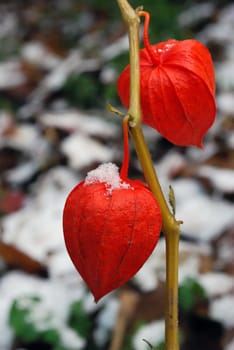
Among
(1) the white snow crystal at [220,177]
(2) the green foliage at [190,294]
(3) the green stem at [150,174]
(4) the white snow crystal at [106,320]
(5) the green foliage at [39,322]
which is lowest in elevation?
(1) the white snow crystal at [220,177]

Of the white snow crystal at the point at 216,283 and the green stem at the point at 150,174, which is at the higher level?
the green stem at the point at 150,174

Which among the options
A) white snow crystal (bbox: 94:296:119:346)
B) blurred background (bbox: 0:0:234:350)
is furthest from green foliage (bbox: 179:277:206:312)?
white snow crystal (bbox: 94:296:119:346)

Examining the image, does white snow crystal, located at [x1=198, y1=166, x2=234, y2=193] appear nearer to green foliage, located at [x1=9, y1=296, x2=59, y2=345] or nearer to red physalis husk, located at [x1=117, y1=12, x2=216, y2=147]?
green foliage, located at [x1=9, y1=296, x2=59, y2=345]

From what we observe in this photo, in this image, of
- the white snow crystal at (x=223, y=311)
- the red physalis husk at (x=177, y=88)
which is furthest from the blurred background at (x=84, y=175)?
the red physalis husk at (x=177, y=88)

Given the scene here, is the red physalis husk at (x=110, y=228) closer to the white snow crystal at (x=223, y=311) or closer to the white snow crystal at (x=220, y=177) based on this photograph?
the white snow crystal at (x=223, y=311)

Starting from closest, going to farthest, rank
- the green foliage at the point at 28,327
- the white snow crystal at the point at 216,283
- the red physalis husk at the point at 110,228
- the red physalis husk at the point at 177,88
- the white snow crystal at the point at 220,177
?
the red physalis husk at the point at 110,228 → the red physalis husk at the point at 177,88 → the green foliage at the point at 28,327 → the white snow crystal at the point at 216,283 → the white snow crystal at the point at 220,177

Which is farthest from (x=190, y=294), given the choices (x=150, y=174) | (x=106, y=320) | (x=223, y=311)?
(x=150, y=174)

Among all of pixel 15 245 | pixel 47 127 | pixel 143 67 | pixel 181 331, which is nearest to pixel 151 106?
pixel 143 67
